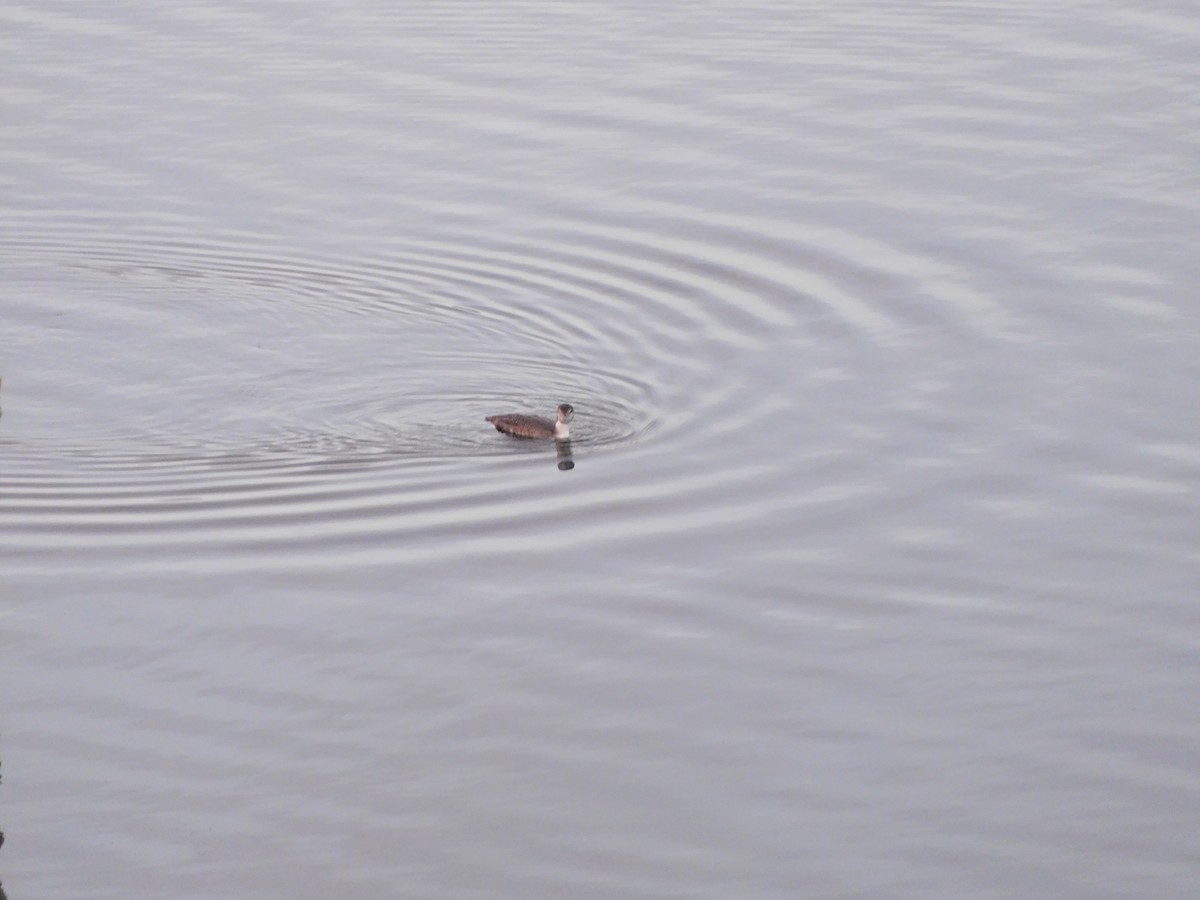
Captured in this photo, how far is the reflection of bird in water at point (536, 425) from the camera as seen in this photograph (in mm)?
18125

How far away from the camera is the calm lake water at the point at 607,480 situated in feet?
40.1

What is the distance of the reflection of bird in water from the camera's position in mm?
18125

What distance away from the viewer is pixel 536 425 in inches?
714

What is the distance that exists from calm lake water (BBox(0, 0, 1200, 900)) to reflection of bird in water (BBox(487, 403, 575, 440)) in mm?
153

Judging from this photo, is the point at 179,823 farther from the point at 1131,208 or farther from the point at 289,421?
the point at 1131,208

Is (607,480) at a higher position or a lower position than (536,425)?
lower

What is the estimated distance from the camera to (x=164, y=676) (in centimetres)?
1408

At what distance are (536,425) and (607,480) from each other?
949 mm

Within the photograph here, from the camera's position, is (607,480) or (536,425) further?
(536,425)

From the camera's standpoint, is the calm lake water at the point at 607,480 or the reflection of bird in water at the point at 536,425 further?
the reflection of bird in water at the point at 536,425

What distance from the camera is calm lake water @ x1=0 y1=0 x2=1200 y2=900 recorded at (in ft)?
40.1

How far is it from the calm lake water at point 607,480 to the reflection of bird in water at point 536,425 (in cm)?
15

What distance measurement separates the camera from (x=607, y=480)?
1761cm

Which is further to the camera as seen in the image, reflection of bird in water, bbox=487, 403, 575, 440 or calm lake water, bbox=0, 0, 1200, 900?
reflection of bird in water, bbox=487, 403, 575, 440
